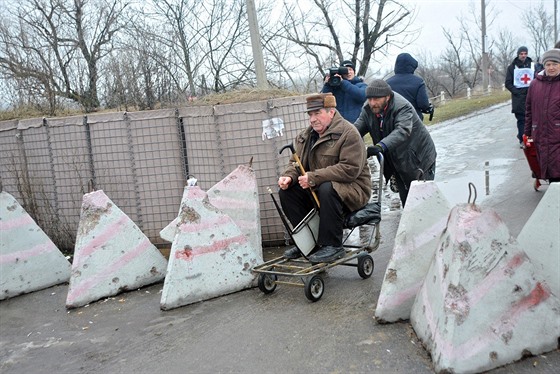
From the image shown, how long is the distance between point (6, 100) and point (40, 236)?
4.20 meters

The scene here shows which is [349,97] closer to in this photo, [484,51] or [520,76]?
[520,76]

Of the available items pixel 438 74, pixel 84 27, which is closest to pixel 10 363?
pixel 84 27

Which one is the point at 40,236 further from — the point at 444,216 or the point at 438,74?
the point at 438,74

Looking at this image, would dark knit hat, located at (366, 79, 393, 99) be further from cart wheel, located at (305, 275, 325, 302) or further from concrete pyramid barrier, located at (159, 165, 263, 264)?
cart wheel, located at (305, 275, 325, 302)

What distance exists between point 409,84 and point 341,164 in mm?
2904

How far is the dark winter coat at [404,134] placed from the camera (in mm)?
5855

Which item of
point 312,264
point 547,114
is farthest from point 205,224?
point 547,114

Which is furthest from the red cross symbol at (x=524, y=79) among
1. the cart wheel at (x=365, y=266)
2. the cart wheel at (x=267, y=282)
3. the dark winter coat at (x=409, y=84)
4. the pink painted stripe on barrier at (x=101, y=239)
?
the pink painted stripe on barrier at (x=101, y=239)

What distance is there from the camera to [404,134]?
574 centimetres

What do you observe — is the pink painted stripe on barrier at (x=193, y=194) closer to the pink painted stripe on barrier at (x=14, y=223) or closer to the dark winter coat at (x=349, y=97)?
the pink painted stripe on barrier at (x=14, y=223)

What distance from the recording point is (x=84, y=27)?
21.0 meters

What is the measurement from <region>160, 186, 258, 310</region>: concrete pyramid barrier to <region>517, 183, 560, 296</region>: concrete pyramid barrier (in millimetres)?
2562

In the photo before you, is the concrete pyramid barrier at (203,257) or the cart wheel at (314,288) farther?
the concrete pyramid barrier at (203,257)

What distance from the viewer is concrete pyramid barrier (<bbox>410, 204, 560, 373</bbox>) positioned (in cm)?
338
